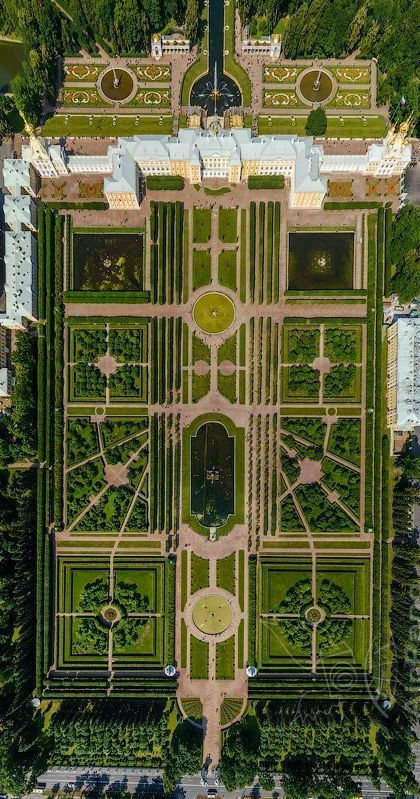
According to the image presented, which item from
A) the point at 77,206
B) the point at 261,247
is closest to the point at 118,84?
the point at 77,206

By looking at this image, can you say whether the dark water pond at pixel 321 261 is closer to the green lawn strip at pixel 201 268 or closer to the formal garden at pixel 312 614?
the green lawn strip at pixel 201 268

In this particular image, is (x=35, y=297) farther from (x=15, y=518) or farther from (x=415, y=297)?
(x=415, y=297)

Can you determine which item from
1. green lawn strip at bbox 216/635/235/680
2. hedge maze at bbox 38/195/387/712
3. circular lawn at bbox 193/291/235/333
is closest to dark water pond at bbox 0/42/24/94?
hedge maze at bbox 38/195/387/712

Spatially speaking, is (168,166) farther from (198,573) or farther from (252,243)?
(198,573)

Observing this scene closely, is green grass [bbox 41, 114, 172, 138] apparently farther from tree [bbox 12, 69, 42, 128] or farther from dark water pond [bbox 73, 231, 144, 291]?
dark water pond [bbox 73, 231, 144, 291]

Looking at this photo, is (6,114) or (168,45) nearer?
(168,45)

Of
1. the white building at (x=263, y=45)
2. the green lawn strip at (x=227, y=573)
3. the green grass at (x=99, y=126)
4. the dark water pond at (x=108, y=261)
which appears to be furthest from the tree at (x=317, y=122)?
the green lawn strip at (x=227, y=573)
